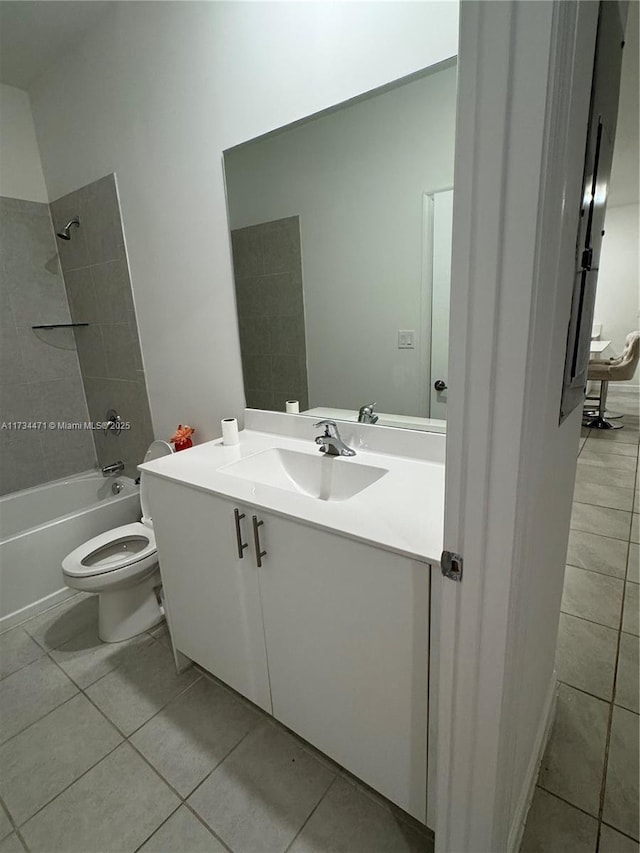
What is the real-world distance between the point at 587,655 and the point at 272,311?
1831 millimetres

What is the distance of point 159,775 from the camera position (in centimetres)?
129

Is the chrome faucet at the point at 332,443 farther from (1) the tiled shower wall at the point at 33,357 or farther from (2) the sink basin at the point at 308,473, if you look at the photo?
(1) the tiled shower wall at the point at 33,357

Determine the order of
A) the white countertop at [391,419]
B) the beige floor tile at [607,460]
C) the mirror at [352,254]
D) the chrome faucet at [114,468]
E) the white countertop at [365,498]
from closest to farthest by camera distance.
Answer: the white countertop at [365,498], the mirror at [352,254], the white countertop at [391,419], the chrome faucet at [114,468], the beige floor tile at [607,460]

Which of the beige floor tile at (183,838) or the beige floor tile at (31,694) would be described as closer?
the beige floor tile at (183,838)

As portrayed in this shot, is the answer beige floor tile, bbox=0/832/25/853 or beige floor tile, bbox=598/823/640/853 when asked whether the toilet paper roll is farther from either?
beige floor tile, bbox=598/823/640/853

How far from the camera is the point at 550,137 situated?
513 millimetres

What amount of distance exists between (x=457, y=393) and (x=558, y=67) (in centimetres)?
41

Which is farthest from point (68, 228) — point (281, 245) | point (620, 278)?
point (620, 278)

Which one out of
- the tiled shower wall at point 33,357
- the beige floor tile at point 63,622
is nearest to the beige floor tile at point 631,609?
the beige floor tile at point 63,622

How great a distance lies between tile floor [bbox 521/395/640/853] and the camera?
1.11 metres

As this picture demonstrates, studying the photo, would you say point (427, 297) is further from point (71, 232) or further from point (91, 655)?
point (71, 232)

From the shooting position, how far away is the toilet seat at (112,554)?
1689 mm

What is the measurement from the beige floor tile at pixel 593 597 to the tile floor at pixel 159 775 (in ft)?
3.86

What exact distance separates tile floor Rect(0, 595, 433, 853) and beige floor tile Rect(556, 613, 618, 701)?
81 cm
